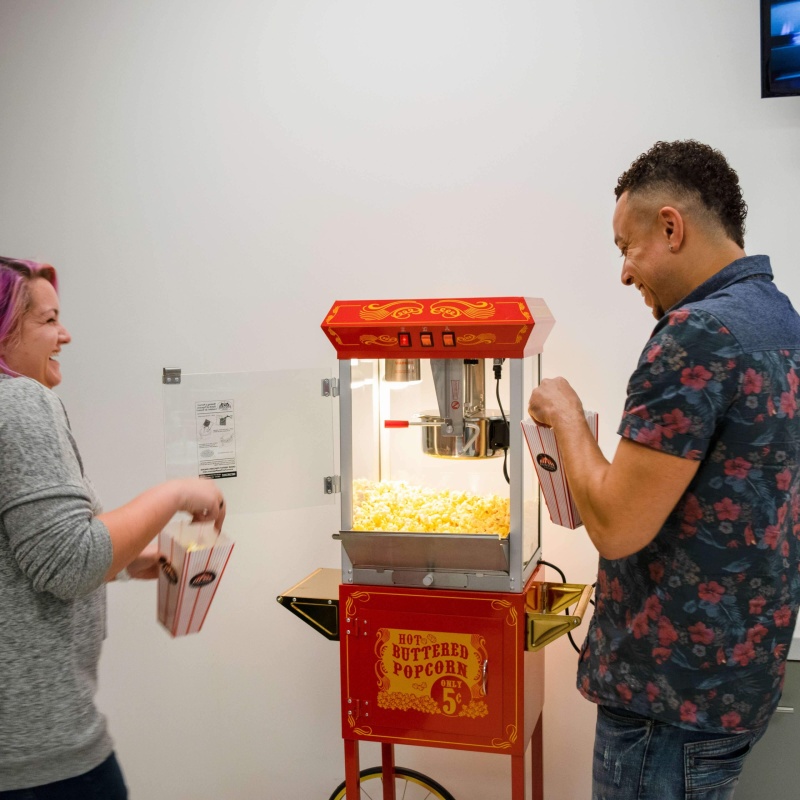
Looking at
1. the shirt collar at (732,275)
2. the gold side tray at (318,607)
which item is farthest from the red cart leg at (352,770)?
the shirt collar at (732,275)

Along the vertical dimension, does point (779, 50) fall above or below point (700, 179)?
above

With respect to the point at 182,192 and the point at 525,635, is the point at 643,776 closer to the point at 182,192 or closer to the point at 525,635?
the point at 525,635

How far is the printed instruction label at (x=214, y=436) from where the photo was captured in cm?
267

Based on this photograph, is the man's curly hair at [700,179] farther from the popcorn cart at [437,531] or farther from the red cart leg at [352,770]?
the red cart leg at [352,770]

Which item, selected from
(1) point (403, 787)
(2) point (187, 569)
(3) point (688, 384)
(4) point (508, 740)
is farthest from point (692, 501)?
(1) point (403, 787)

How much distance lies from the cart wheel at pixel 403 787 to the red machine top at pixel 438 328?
4.35 feet

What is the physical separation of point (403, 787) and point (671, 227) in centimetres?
216

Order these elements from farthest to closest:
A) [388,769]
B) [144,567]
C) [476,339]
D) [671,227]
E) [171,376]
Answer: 1. [171,376]
2. [388,769]
3. [476,339]
4. [144,567]
5. [671,227]

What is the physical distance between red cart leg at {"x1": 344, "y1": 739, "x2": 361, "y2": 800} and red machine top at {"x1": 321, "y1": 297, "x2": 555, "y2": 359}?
3.31 ft

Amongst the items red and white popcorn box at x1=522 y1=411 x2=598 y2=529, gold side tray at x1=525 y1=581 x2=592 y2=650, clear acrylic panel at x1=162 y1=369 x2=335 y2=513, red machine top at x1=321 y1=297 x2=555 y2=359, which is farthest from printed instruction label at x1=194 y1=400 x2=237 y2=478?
red and white popcorn box at x1=522 y1=411 x2=598 y2=529

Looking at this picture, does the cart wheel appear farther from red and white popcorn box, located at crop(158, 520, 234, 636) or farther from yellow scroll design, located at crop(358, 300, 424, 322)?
yellow scroll design, located at crop(358, 300, 424, 322)

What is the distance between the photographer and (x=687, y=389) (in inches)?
53.1

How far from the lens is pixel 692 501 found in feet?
4.68

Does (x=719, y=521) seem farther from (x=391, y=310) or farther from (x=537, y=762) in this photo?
(x=537, y=762)
